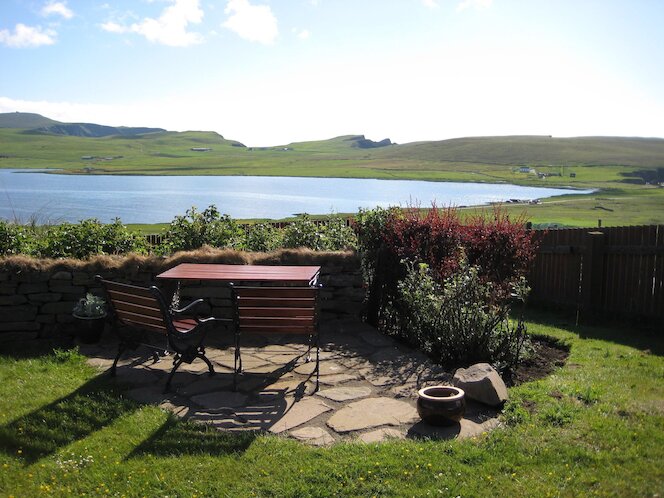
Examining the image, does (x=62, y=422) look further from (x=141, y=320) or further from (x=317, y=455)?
(x=317, y=455)

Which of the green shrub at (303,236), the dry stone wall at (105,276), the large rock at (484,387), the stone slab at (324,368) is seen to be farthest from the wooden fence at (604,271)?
the stone slab at (324,368)

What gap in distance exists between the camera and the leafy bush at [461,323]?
6215 mm

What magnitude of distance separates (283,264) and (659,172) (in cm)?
10540

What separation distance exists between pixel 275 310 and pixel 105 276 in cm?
299

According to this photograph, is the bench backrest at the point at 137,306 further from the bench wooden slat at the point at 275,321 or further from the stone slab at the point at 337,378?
the stone slab at the point at 337,378

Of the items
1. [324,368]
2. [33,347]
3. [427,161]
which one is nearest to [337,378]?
[324,368]

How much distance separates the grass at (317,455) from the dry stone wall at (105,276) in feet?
6.05

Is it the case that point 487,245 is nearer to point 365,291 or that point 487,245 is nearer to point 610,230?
point 365,291

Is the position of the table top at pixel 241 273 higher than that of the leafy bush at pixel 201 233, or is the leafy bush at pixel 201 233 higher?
the leafy bush at pixel 201 233

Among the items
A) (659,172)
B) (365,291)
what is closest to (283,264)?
(365,291)

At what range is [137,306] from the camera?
18.1 ft

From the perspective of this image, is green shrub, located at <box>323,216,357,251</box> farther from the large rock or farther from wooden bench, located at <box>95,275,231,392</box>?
the large rock

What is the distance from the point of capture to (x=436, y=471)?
3699 mm

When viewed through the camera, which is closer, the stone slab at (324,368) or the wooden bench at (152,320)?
the wooden bench at (152,320)
